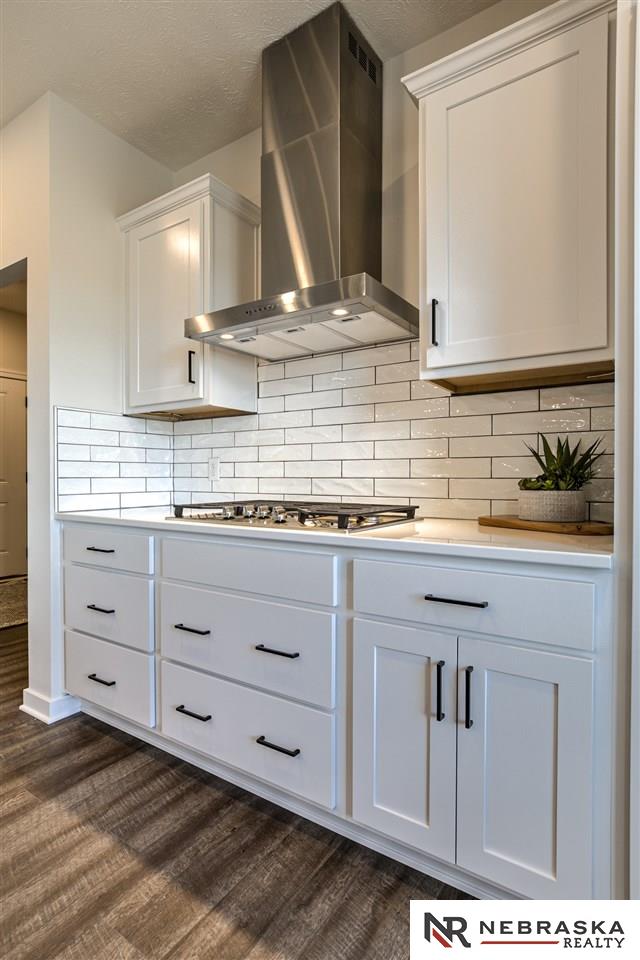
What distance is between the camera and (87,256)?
249 cm

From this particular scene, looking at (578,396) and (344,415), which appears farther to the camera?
(344,415)

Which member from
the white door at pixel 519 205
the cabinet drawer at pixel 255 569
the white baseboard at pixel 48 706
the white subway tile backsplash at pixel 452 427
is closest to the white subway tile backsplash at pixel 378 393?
the white subway tile backsplash at pixel 452 427

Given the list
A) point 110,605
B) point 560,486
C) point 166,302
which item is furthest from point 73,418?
point 560,486

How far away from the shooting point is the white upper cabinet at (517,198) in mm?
1327

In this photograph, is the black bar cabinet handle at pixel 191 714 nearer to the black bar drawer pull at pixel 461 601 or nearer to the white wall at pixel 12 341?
the black bar drawer pull at pixel 461 601

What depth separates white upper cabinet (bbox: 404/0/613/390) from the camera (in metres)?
1.33

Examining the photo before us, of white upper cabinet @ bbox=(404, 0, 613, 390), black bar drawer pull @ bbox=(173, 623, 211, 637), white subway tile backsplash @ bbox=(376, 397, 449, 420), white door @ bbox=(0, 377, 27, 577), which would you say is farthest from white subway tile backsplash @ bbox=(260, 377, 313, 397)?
white door @ bbox=(0, 377, 27, 577)

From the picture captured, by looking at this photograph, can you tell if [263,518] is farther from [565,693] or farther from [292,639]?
[565,693]

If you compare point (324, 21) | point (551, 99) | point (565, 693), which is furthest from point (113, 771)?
point (324, 21)

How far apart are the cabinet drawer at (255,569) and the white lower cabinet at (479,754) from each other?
0.58ft

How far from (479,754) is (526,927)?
0.35m

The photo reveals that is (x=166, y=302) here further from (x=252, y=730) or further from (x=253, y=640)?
(x=252, y=730)

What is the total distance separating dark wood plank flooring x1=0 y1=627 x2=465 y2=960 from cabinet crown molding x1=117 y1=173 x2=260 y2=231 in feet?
7.96

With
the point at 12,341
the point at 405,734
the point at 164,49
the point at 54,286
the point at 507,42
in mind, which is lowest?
the point at 405,734
